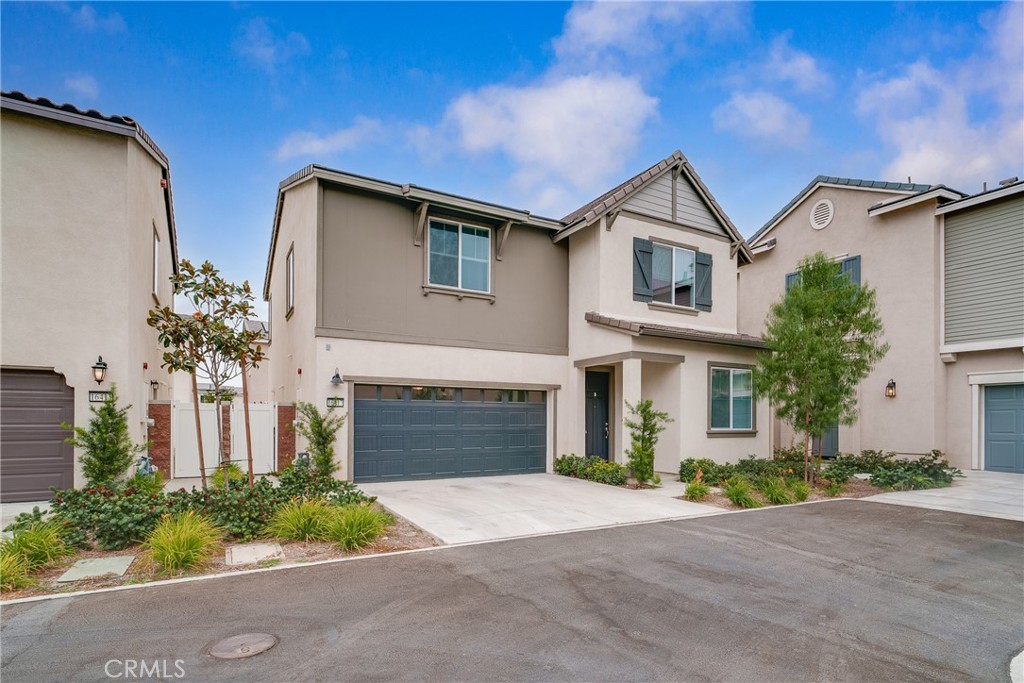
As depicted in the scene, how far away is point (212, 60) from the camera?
12.3m

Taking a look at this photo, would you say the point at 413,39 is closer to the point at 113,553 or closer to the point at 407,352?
the point at 407,352

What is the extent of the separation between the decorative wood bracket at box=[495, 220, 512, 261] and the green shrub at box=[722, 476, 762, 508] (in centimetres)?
726

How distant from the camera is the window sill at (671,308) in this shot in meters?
14.2

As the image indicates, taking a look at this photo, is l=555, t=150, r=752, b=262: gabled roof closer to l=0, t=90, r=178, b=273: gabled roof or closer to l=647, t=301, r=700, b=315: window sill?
l=647, t=301, r=700, b=315: window sill

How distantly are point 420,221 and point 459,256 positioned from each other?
131 cm

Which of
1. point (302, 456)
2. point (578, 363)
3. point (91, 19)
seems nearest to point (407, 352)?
point (302, 456)

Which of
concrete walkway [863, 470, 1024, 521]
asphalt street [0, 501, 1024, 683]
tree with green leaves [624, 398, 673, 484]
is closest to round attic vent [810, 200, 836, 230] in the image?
concrete walkway [863, 470, 1024, 521]

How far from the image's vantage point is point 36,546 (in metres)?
5.59

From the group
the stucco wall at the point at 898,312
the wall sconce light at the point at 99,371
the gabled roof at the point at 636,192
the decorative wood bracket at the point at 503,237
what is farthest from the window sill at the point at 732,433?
the wall sconce light at the point at 99,371

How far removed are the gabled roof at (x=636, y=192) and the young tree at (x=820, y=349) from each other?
12.6ft

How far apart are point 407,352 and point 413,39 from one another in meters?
7.76

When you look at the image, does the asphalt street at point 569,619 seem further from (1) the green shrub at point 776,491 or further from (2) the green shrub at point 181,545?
(1) the green shrub at point 776,491

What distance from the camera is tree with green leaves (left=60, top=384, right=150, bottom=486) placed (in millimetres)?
9023

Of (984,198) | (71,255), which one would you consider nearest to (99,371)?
(71,255)
